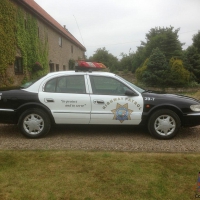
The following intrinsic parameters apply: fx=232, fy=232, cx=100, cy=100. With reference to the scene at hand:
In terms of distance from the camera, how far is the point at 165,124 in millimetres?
5164

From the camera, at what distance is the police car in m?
5.09

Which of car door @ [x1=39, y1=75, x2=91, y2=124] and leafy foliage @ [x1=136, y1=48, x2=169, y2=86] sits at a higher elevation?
leafy foliage @ [x1=136, y1=48, x2=169, y2=86]

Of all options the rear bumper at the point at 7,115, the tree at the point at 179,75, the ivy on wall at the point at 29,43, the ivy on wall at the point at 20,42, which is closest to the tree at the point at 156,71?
the tree at the point at 179,75

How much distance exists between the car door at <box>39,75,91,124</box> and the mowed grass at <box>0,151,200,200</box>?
1.06m

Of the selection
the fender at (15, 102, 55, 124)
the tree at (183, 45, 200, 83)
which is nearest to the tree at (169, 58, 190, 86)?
the tree at (183, 45, 200, 83)

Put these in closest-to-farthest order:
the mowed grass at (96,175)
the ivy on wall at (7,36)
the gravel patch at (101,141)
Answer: the mowed grass at (96,175) → the gravel patch at (101,141) → the ivy on wall at (7,36)

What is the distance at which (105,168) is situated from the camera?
11.9 ft

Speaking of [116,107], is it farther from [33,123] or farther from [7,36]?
[7,36]

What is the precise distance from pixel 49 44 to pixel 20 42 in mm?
6022

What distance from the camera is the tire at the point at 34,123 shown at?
16.6 ft

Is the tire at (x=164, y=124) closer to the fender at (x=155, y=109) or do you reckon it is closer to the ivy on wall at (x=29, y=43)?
the fender at (x=155, y=109)

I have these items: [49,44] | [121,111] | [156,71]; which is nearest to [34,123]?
[121,111]

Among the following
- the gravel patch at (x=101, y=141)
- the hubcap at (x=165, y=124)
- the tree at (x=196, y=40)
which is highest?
the tree at (x=196, y=40)

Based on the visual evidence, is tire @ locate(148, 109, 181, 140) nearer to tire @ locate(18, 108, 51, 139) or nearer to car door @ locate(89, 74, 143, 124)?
car door @ locate(89, 74, 143, 124)
